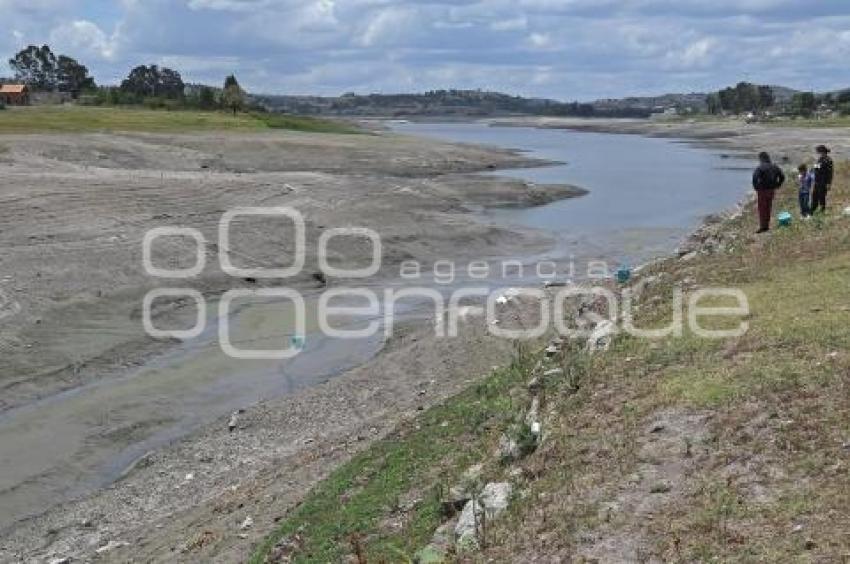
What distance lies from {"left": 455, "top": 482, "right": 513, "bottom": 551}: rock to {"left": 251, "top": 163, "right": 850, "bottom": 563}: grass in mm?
167

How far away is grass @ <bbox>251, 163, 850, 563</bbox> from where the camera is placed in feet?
28.2

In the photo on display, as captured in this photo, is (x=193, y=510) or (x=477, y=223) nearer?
(x=193, y=510)

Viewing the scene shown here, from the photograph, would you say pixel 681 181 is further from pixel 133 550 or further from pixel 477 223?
pixel 133 550

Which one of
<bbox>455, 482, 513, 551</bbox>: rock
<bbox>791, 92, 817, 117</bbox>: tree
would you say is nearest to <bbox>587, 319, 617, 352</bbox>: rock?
<bbox>455, 482, 513, 551</bbox>: rock

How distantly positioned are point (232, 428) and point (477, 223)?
29.9 meters

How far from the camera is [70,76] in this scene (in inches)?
5694

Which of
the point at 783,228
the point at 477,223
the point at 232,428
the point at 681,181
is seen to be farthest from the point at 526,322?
the point at 681,181

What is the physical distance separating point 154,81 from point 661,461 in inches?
6314

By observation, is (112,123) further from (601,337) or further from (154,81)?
(154,81)

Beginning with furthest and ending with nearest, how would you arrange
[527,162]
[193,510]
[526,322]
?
[527,162]
[526,322]
[193,510]

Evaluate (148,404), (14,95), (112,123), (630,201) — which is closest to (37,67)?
(14,95)

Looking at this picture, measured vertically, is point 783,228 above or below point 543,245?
above

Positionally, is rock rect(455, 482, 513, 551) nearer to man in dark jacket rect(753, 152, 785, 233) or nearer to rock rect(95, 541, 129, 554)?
rock rect(95, 541, 129, 554)

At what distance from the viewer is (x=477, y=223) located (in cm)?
4822
